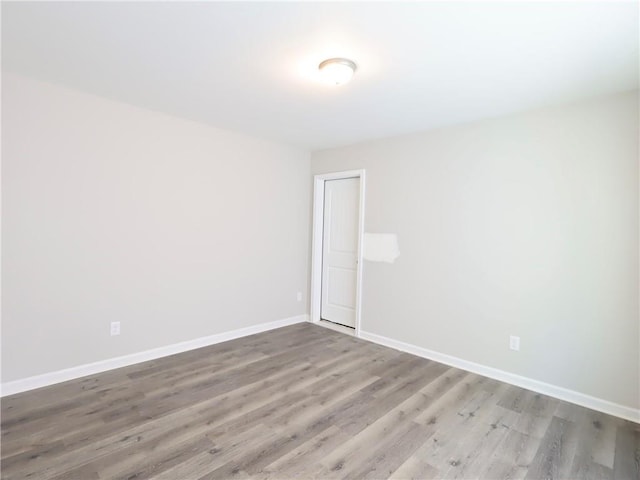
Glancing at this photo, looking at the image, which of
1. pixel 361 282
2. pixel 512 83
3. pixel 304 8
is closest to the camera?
pixel 304 8

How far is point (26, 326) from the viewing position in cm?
259

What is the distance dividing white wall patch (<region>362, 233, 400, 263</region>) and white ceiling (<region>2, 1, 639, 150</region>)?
4.58ft

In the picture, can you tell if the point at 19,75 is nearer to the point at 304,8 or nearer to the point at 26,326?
the point at 26,326

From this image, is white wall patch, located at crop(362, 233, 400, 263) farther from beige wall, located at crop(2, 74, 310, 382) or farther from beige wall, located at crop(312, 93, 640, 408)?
beige wall, located at crop(2, 74, 310, 382)

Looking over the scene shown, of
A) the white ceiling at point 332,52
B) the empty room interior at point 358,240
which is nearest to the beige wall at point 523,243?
the empty room interior at point 358,240

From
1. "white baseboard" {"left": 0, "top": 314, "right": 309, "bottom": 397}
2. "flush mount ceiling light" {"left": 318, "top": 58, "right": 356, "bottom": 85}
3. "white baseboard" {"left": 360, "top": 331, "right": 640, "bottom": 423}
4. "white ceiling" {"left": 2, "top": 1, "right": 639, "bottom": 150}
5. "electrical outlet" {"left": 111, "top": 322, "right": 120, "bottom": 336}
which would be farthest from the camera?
"electrical outlet" {"left": 111, "top": 322, "right": 120, "bottom": 336}

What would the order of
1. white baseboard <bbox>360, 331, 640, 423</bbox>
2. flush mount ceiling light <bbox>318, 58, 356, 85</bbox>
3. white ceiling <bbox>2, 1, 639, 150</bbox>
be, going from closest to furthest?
white ceiling <bbox>2, 1, 639, 150</bbox> < flush mount ceiling light <bbox>318, 58, 356, 85</bbox> < white baseboard <bbox>360, 331, 640, 423</bbox>

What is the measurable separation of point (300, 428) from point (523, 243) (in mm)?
2348

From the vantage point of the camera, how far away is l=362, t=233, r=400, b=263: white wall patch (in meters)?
3.82

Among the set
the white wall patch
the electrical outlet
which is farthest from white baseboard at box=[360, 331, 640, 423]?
the electrical outlet

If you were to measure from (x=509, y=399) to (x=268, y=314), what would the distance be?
273cm

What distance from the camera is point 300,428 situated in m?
2.22

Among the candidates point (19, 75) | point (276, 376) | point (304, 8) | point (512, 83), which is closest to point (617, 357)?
point (512, 83)

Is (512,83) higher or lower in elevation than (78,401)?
higher
